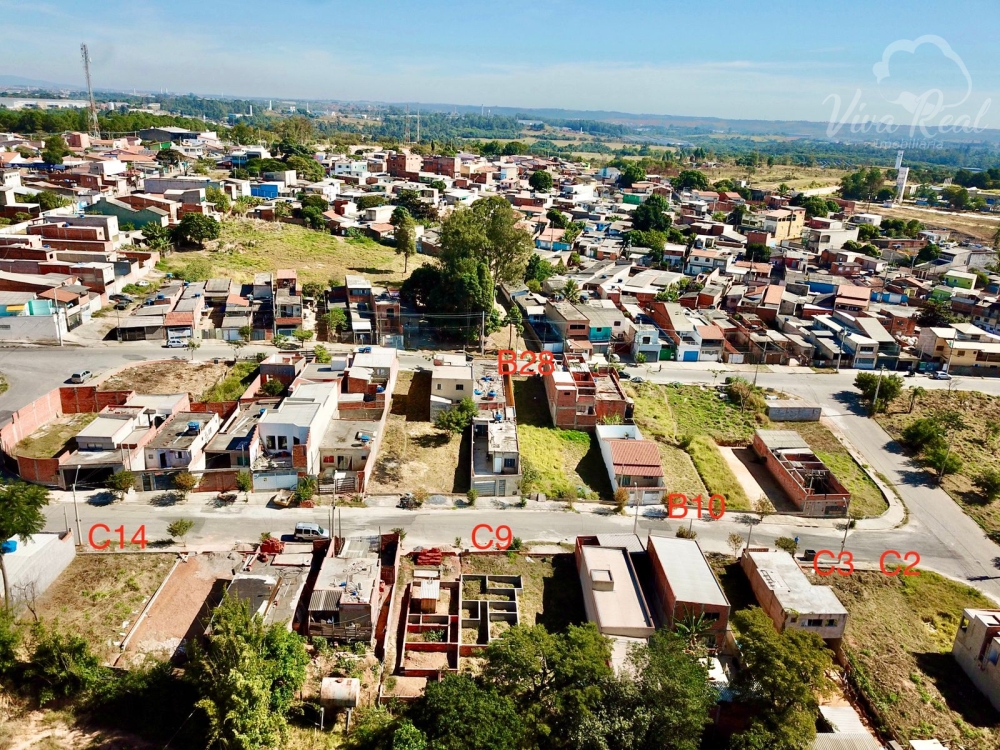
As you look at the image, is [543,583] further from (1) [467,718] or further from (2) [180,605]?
(2) [180,605]

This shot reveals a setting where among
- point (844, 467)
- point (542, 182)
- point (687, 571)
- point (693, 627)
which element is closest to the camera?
point (693, 627)

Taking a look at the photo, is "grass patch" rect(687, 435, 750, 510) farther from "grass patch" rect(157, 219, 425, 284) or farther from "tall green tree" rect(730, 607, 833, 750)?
"grass patch" rect(157, 219, 425, 284)

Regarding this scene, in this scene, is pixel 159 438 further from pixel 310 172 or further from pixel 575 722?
pixel 310 172

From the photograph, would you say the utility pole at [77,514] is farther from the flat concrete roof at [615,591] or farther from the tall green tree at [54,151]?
the tall green tree at [54,151]

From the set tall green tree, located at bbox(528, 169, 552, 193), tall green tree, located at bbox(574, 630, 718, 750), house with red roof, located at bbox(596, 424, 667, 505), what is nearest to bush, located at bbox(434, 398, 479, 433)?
house with red roof, located at bbox(596, 424, 667, 505)

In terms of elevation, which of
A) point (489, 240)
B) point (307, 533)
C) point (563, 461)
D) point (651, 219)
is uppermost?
point (489, 240)

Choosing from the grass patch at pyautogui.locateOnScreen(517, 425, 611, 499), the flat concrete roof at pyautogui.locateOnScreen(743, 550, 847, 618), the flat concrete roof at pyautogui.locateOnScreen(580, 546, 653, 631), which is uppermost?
the flat concrete roof at pyautogui.locateOnScreen(743, 550, 847, 618)

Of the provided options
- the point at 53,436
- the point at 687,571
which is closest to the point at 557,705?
the point at 687,571
